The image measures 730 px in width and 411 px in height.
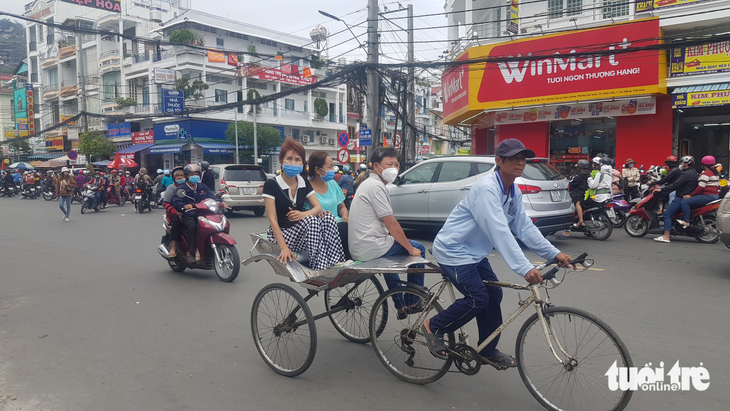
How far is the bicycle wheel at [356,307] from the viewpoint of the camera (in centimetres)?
408

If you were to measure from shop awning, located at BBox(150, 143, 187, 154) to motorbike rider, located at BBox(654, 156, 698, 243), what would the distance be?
111ft

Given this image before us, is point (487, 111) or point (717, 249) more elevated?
point (487, 111)

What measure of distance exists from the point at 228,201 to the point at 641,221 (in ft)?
36.6

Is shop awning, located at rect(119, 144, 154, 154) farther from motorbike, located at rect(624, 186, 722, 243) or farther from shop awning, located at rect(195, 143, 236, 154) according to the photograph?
motorbike, located at rect(624, 186, 722, 243)

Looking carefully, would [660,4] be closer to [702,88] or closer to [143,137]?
[702,88]

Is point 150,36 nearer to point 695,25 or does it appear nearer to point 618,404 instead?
point 695,25

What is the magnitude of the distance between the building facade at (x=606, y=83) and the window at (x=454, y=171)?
5.33 metres

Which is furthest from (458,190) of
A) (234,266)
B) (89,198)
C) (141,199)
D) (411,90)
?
(89,198)

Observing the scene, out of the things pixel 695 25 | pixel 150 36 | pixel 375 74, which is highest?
pixel 150 36

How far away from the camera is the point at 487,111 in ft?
60.1

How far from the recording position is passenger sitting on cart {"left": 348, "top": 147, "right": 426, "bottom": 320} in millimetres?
3713

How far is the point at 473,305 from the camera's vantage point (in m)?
3.12

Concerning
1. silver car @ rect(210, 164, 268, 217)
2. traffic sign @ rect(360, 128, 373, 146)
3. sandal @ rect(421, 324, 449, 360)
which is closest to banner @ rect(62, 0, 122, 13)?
silver car @ rect(210, 164, 268, 217)

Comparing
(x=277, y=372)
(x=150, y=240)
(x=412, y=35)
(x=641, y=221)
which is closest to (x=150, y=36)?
(x=412, y=35)
